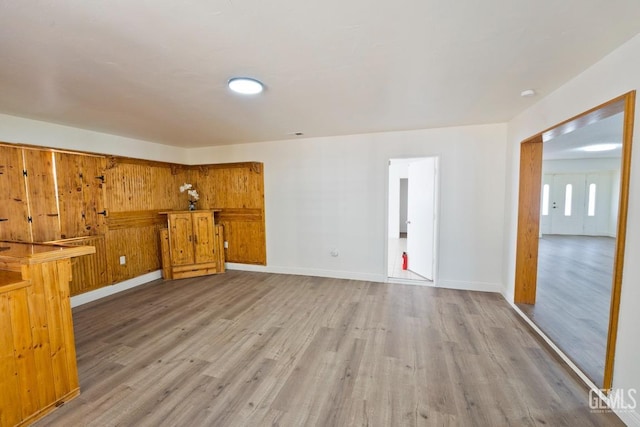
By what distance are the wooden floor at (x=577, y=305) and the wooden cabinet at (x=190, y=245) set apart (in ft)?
15.3

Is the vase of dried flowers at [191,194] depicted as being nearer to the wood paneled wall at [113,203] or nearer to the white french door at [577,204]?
the wood paneled wall at [113,203]

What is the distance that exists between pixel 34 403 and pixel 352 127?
3.92 m

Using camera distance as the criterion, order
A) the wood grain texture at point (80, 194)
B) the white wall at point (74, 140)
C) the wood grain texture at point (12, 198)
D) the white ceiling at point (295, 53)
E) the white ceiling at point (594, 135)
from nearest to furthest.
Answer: the white ceiling at point (295, 53) < the wood grain texture at point (12, 198) < the white wall at point (74, 140) < the wood grain texture at point (80, 194) < the white ceiling at point (594, 135)

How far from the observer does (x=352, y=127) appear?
3715 mm

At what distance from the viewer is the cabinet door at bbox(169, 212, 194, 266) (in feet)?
14.5

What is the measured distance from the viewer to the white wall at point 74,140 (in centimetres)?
293

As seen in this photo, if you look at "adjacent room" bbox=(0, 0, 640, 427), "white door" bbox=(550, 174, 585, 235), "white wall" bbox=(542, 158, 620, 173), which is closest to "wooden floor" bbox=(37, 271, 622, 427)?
"adjacent room" bbox=(0, 0, 640, 427)

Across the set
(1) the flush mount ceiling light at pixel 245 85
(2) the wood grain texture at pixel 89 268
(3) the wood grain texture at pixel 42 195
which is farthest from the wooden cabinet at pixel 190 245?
(1) the flush mount ceiling light at pixel 245 85

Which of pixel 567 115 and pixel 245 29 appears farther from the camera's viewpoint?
pixel 567 115

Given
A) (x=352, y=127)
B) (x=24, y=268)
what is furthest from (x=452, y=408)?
(x=352, y=127)

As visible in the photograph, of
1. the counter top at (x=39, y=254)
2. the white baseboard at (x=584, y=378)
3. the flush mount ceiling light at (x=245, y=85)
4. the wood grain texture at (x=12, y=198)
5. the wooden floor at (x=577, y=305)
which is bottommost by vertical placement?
the white baseboard at (x=584, y=378)

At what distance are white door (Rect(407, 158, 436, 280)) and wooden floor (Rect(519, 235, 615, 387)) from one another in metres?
1.38

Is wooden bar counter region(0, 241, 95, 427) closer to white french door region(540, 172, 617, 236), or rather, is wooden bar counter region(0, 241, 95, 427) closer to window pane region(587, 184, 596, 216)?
white french door region(540, 172, 617, 236)

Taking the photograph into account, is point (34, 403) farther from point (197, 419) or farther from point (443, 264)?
point (443, 264)
